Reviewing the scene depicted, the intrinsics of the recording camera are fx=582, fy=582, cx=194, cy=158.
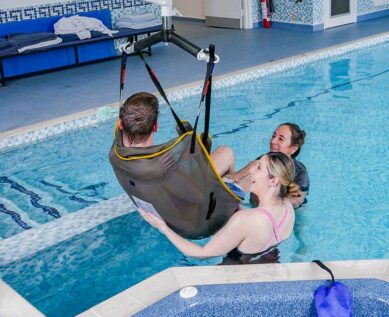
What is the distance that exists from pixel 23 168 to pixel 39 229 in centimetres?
126

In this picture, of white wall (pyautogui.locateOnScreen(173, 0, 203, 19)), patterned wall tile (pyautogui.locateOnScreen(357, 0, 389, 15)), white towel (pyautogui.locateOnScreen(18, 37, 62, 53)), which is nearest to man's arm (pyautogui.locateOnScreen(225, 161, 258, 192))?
white towel (pyautogui.locateOnScreen(18, 37, 62, 53))

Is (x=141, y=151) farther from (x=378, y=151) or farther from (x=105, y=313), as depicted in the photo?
(x=378, y=151)

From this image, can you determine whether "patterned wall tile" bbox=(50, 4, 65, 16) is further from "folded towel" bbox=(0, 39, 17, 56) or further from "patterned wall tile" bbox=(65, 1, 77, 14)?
"folded towel" bbox=(0, 39, 17, 56)

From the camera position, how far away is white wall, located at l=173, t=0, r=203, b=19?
11438 millimetres

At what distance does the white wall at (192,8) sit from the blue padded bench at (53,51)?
3.77m

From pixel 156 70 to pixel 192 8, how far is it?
5.09 meters

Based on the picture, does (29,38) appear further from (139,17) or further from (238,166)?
(238,166)

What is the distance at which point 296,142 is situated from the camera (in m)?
3.08

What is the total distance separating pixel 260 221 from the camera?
2299 mm

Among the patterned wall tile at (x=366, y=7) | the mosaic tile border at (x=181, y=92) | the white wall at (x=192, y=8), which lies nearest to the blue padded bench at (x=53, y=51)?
the mosaic tile border at (x=181, y=92)

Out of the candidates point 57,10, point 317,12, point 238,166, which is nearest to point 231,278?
point 238,166

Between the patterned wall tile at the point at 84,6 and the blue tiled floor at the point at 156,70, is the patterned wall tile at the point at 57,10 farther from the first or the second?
the blue tiled floor at the point at 156,70

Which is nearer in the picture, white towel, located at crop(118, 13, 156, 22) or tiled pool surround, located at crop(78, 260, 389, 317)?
tiled pool surround, located at crop(78, 260, 389, 317)

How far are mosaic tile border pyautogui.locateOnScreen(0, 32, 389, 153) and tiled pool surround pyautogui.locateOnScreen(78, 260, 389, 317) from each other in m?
3.07
